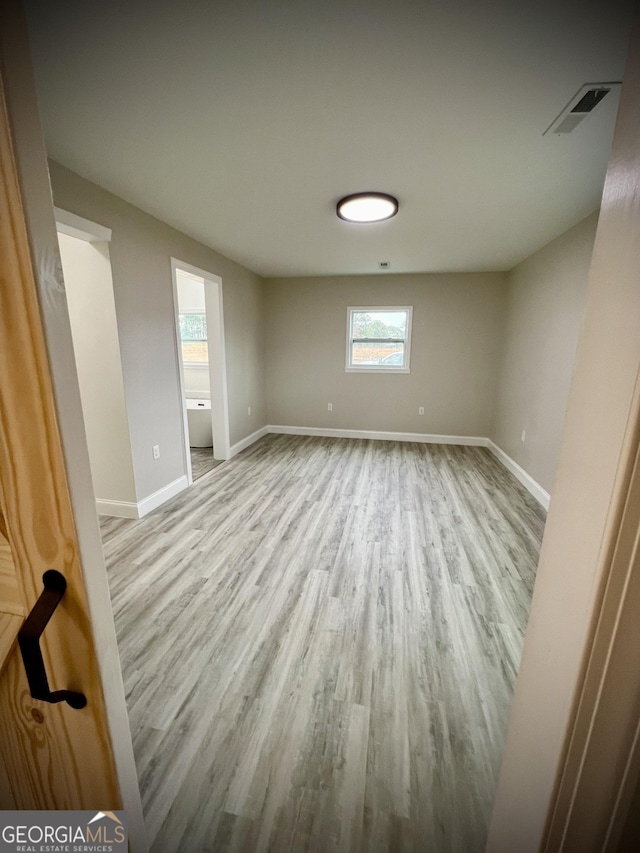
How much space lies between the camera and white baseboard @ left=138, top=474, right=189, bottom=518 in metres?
2.85

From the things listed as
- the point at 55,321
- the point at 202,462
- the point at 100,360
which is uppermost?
the point at 55,321

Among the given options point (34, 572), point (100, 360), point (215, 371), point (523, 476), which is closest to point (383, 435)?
point (523, 476)

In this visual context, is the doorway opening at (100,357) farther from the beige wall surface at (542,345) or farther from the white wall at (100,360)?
the beige wall surface at (542,345)

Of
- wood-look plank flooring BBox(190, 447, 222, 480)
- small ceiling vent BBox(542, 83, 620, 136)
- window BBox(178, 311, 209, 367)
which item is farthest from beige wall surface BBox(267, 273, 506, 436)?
small ceiling vent BBox(542, 83, 620, 136)

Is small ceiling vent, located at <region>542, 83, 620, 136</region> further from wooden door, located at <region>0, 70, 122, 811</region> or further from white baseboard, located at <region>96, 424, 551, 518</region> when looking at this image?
wooden door, located at <region>0, 70, 122, 811</region>

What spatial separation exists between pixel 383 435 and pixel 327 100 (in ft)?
14.0

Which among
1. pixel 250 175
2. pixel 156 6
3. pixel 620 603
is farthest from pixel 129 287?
pixel 620 603

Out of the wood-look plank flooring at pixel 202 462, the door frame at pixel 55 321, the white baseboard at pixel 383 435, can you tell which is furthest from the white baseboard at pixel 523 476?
the wood-look plank flooring at pixel 202 462

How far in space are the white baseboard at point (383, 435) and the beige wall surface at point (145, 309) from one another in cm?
241

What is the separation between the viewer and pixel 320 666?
4.91 feet

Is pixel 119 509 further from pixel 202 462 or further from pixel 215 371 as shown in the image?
pixel 215 371

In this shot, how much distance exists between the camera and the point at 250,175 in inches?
80.7

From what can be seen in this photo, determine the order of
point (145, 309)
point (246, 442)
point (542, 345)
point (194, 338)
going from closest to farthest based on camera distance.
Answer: point (145, 309) → point (542, 345) → point (246, 442) → point (194, 338)

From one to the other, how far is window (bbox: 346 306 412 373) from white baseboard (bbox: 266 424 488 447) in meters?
0.99
